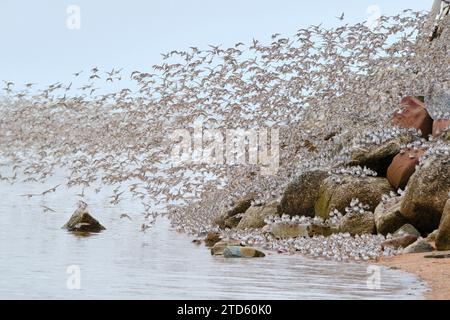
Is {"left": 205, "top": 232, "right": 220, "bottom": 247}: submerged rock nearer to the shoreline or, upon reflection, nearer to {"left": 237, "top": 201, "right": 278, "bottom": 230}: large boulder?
{"left": 237, "top": 201, "right": 278, "bottom": 230}: large boulder

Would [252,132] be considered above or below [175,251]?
above

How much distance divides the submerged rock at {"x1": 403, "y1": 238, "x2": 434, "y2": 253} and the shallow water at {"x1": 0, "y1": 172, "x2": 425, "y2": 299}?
66.0 inches

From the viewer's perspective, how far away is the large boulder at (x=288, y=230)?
19969mm

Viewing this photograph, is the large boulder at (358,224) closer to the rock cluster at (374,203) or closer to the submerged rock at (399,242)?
the rock cluster at (374,203)

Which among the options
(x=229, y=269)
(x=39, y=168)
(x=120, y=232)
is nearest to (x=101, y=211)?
(x=39, y=168)

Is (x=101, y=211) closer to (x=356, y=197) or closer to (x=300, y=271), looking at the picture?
(x=356, y=197)

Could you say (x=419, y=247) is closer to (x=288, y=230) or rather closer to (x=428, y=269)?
(x=428, y=269)

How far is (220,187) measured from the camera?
2556 centimetres

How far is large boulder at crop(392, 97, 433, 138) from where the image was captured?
22.1 metres

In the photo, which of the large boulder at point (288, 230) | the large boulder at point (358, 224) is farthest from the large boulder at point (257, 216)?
the large boulder at point (358, 224)

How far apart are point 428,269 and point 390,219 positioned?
4034mm

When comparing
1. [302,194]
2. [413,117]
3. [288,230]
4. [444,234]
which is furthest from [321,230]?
[413,117]

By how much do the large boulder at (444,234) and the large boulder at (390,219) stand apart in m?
1.90

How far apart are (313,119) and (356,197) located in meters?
4.82
